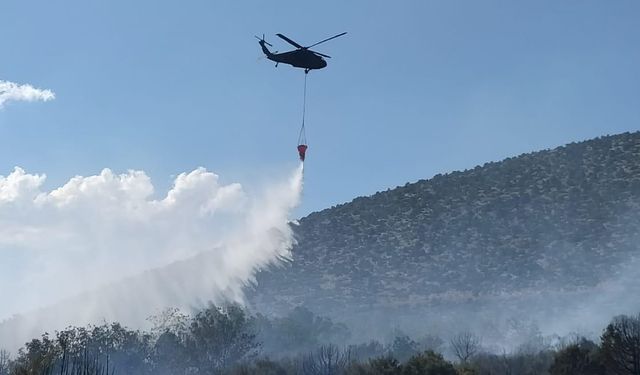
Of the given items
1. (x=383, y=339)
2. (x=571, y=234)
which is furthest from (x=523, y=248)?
(x=383, y=339)

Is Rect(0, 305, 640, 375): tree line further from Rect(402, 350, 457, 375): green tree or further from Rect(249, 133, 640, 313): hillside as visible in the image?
Rect(249, 133, 640, 313): hillside

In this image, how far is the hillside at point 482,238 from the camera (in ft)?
343

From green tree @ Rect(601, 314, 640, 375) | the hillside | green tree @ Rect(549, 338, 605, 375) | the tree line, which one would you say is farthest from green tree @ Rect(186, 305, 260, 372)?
green tree @ Rect(601, 314, 640, 375)

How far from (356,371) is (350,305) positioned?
5959 cm

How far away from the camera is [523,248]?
108000mm

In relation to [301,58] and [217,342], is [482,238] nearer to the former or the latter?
[217,342]

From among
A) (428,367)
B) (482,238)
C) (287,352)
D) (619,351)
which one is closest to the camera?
(619,351)

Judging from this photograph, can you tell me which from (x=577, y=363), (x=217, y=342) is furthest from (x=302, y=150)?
(x=217, y=342)

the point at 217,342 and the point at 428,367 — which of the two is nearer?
the point at 428,367

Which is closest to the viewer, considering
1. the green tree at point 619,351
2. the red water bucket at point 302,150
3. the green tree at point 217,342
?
the green tree at point 619,351

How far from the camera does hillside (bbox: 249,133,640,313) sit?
343ft

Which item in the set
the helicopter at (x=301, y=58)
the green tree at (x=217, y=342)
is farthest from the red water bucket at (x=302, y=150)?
the green tree at (x=217, y=342)

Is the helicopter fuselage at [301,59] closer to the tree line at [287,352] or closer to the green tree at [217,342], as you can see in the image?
the tree line at [287,352]

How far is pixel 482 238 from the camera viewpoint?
113438mm
